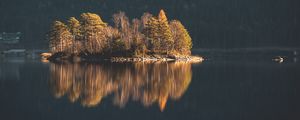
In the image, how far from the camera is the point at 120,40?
150 meters

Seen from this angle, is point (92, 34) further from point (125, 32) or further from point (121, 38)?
point (121, 38)

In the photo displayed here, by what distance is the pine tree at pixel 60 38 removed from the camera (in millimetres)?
162625

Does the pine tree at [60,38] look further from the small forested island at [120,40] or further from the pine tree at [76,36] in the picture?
the pine tree at [76,36]

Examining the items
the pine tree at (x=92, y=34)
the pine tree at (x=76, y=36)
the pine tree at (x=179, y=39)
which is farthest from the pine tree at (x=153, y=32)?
→ the pine tree at (x=76, y=36)

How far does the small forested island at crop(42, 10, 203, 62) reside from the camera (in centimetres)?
15112

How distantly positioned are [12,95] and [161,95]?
17630mm

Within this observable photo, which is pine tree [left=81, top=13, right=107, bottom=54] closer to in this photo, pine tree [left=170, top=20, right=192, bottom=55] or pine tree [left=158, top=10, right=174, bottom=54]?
pine tree [left=158, top=10, right=174, bottom=54]

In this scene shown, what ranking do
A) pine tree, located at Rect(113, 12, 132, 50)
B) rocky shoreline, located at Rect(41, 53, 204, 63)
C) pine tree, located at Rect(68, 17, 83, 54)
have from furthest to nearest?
pine tree, located at Rect(68, 17, 83, 54) → pine tree, located at Rect(113, 12, 132, 50) → rocky shoreline, located at Rect(41, 53, 204, 63)

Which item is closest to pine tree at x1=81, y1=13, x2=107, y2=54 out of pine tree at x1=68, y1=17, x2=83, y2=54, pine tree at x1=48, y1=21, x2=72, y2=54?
pine tree at x1=68, y1=17, x2=83, y2=54

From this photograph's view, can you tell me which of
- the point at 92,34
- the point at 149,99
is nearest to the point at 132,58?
the point at 92,34

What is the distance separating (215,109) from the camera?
151ft

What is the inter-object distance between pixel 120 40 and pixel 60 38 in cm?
2534

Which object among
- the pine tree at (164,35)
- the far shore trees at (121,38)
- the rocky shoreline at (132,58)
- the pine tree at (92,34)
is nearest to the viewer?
the rocky shoreline at (132,58)

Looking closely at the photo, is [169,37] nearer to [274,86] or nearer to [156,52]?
[156,52]
